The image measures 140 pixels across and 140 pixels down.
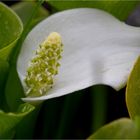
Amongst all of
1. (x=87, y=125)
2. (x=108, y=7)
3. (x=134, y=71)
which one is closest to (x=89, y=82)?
(x=134, y=71)

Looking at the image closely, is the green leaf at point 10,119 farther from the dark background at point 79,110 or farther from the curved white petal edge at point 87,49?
the dark background at point 79,110

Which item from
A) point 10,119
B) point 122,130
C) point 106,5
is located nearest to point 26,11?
point 106,5

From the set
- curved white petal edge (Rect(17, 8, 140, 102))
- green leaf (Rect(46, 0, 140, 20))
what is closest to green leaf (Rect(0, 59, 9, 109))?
curved white petal edge (Rect(17, 8, 140, 102))

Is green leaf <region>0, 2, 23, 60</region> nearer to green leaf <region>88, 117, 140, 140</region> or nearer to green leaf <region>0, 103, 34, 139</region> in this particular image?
green leaf <region>0, 103, 34, 139</region>

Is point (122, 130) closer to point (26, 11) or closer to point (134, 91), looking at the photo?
point (134, 91)

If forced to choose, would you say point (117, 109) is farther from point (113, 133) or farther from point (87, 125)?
point (113, 133)

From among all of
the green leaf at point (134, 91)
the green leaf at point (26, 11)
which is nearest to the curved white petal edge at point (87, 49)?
the green leaf at point (134, 91)
